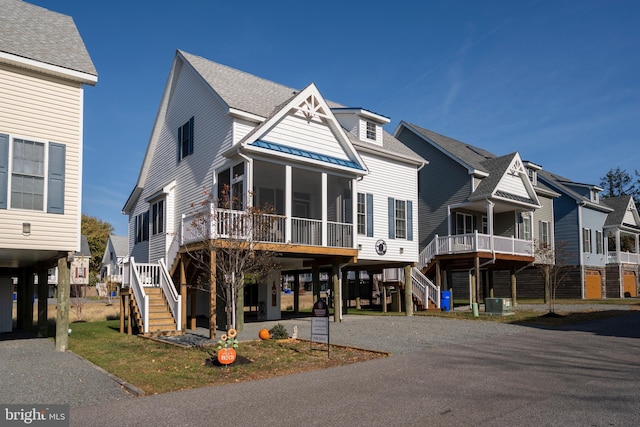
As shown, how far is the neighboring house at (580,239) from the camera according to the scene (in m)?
39.3

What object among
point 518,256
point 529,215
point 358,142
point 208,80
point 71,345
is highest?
point 208,80

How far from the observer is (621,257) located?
4291 cm

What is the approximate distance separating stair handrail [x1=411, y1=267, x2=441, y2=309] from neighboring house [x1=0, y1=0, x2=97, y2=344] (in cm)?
1685

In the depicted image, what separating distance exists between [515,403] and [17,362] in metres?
10.8

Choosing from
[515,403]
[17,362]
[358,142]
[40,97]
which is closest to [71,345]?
[17,362]

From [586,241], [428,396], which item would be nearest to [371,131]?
[428,396]

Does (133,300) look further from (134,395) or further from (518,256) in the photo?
(518,256)

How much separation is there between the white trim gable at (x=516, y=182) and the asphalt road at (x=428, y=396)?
728 inches

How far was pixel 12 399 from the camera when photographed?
9.13 meters

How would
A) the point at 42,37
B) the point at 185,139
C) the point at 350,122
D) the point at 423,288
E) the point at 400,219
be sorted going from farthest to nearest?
the point at 423,288
the point at 350,122
the point at 400,219
the point at 185,139
the point at 42,37

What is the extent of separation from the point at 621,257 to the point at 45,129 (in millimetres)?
42027

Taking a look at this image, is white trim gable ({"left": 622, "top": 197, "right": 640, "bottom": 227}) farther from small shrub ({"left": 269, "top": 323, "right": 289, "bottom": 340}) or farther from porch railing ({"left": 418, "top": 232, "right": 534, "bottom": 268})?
small shrub ({"left": 269, "top": 323, "right": 289, "bottom": 340})

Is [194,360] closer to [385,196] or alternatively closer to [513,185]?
[385,196]

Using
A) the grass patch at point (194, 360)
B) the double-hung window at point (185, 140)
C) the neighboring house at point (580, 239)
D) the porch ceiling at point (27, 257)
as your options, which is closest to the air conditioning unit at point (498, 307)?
the grass patch at point (194, 360)
